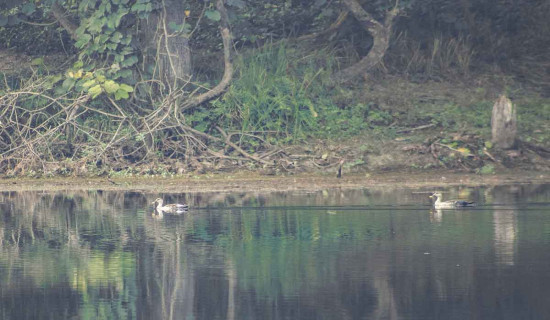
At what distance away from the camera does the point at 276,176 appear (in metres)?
20.2

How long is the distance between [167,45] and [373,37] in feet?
15.5

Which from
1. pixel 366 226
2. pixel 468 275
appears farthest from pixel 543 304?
pixel 366 226

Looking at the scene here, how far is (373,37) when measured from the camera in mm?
24141

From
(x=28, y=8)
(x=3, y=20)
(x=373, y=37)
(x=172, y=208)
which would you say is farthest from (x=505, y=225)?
(x=3, y=20)

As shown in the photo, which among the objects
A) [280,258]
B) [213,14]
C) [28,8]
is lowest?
[280,258]

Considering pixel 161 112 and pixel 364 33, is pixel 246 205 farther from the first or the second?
pixel 364 33

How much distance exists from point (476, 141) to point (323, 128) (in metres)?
3.09

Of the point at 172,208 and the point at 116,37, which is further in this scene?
the point at 116,37

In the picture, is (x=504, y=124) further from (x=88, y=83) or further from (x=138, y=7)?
(x=88, y=83)

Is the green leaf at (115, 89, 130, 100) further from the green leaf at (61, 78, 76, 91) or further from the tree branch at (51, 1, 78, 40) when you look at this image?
the tree branch at (51, 1, 78, 40)

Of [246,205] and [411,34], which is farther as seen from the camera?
[411,34]

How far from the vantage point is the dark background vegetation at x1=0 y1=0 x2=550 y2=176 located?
2089 cm

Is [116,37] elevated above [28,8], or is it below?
below

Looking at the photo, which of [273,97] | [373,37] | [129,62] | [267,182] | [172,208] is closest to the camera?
[172,208]
